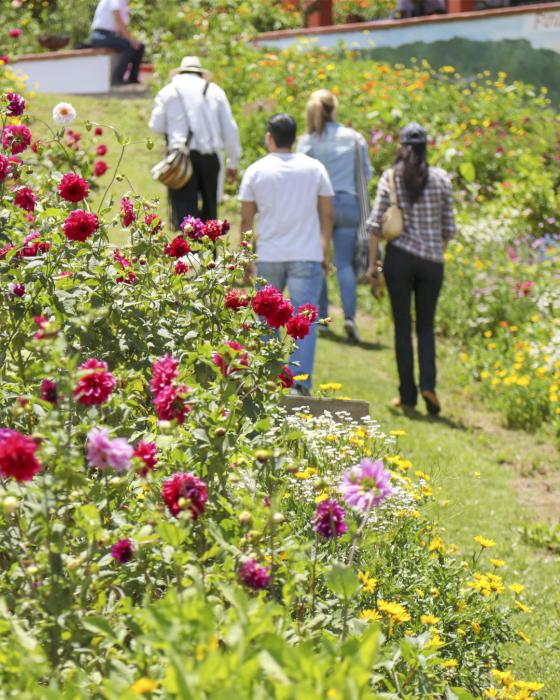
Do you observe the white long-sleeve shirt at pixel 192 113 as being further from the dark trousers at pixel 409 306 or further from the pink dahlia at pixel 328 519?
the pink dahlia at pixel 328 519

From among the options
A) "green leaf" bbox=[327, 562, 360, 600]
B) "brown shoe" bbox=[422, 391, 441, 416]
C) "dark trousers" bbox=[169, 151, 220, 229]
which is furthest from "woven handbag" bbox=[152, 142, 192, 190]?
"green leaf" bbox=[327, 562, 360, 600]

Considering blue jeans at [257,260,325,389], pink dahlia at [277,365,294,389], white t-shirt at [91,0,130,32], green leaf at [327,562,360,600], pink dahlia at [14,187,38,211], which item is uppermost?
white t-shirt at [91,0,130,32]

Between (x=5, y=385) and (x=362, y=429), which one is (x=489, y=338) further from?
(x=5, y=385)

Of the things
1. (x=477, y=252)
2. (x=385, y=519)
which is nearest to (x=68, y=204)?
(x=385, y=519)

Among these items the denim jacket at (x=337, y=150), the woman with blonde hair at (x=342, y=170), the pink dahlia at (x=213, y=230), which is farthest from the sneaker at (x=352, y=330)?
the pink dahlia at (x=213, y=230)

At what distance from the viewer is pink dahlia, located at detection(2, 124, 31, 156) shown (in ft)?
13.3

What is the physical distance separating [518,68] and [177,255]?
38.6 ft

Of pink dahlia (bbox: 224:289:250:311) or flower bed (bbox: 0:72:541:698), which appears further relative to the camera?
pink dahlia (bbox: 224:289:250:311)

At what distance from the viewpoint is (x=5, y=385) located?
312 centimetres

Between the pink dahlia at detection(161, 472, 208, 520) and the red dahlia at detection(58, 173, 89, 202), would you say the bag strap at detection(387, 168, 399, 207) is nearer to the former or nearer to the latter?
the red dahlia at detection(58, 173, 89, 202)

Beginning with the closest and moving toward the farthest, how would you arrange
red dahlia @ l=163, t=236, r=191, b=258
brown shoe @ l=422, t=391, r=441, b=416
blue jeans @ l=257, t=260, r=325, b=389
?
red dahlia @ l=163, t=236, r=191, b=258, blue jeans @ l=257, t=260, r=325, b=389, brown shoe @ l=422, t=391, r=441, b=416

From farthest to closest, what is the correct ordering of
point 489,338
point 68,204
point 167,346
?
point 489,338 → point 68,204 → point 167,346

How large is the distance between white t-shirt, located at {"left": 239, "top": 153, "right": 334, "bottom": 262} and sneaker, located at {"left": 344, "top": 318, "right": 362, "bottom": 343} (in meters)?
2.41

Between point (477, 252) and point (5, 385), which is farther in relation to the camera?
point (477, 252)
